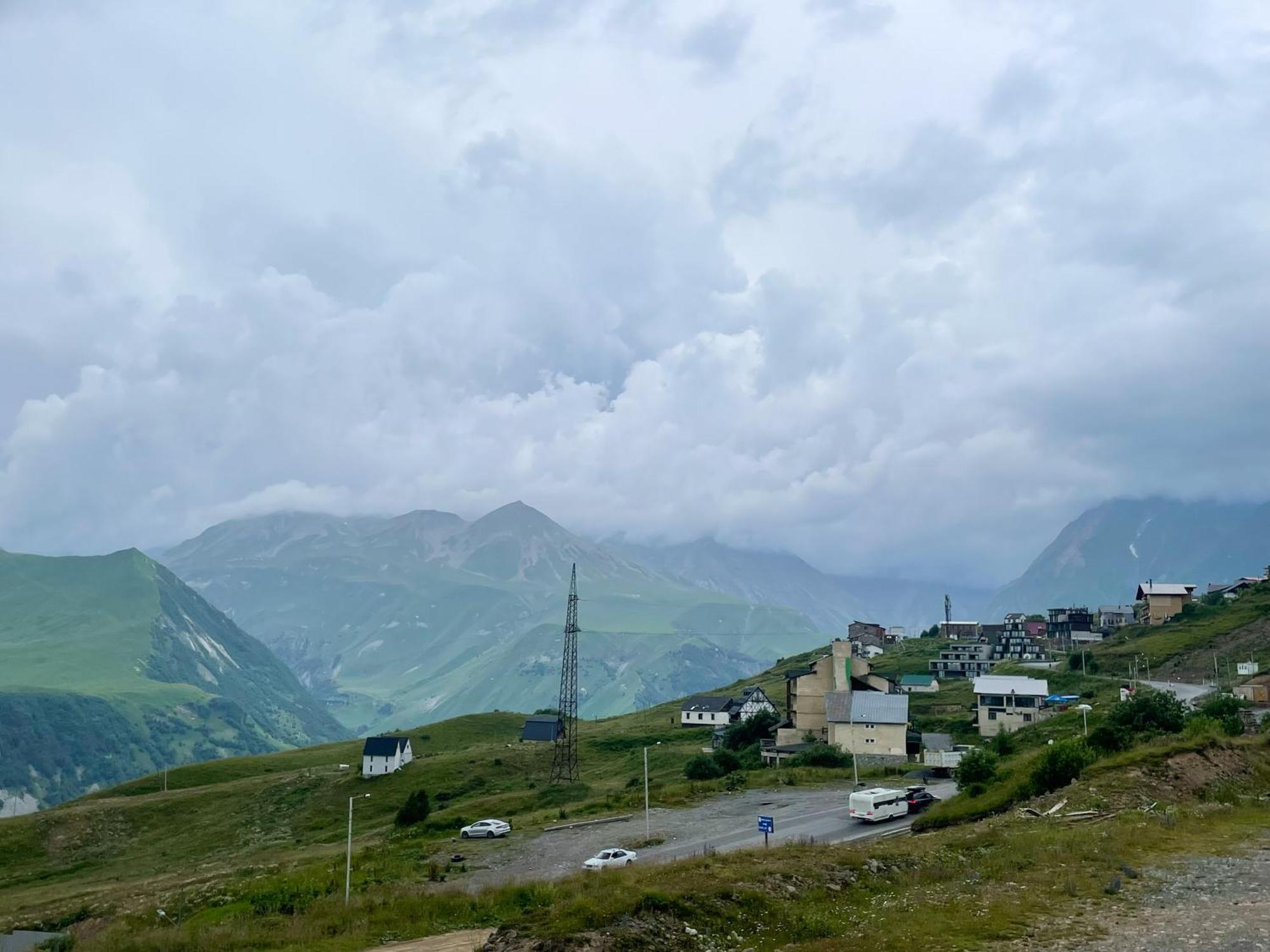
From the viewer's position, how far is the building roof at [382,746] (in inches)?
5359

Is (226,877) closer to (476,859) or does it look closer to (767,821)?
(476,859)

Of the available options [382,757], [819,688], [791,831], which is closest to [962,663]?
[819,688]

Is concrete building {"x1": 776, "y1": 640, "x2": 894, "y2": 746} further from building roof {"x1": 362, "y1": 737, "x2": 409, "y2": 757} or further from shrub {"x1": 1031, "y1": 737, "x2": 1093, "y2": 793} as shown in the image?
shrub {"x1": 1031, "y1": 737, "x2": 1093, "y2": 793}

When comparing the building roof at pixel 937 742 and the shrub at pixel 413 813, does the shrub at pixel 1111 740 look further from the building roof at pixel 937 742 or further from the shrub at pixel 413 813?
the shrub at pixel 413 813

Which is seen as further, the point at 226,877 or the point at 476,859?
the point at 226,877

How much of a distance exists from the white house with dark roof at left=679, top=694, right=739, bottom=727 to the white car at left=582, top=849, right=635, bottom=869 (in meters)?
115

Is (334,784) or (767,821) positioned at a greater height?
(767,821)

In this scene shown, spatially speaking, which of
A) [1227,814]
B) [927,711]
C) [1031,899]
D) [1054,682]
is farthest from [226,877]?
[1054,682]

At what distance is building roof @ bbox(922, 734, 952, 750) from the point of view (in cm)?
9836

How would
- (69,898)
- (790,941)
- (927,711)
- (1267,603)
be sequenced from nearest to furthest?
(790,941)
(69,898)
(927,711)
(1267,603)

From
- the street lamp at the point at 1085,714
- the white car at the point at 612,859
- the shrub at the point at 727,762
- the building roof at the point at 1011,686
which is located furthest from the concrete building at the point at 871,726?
the white car at the point at 612,859

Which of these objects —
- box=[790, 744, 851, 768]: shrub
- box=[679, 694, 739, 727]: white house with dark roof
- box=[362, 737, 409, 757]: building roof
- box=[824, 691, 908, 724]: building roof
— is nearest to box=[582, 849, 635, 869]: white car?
box=[790, 744, 851, 768]: shrub

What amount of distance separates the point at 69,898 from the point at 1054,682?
422 ft

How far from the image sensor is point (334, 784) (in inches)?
5025
